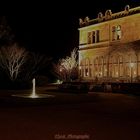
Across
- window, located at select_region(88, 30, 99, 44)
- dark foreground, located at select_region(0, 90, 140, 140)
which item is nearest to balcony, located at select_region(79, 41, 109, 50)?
window, located at select_region(88, 30, 99, 44)

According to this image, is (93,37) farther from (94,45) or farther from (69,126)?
(69,126)

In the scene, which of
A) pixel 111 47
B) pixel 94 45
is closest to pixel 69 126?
pixel 111 47

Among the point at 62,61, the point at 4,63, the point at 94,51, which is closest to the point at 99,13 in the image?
the point at 94,51

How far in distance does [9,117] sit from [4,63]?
3893 centimetres

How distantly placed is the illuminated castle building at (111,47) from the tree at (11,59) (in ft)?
34.9

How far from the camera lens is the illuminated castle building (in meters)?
49.3

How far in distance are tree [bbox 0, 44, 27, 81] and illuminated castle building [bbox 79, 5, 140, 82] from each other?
34.9 feet

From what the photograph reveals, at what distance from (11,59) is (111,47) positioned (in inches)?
564

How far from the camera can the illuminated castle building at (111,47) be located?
49.3 metres

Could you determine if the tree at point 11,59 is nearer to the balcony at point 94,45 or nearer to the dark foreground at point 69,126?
the balcony at point 94,45

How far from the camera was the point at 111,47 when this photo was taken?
53969 mm

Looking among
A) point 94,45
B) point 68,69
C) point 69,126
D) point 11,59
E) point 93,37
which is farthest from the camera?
point 68,69

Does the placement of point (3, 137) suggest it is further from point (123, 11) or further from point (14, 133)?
point (123, 11)

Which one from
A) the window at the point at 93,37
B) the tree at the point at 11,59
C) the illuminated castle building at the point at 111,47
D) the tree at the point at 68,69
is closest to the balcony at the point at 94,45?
the illuminated castle building at the point at 111,47
